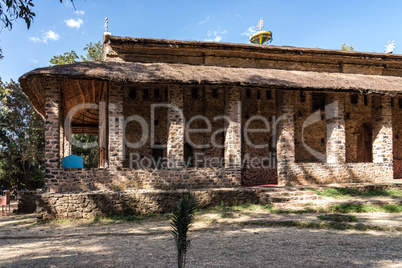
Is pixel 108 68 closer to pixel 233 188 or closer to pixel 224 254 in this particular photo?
pixel 233 188

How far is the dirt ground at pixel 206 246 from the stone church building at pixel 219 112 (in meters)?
2.64

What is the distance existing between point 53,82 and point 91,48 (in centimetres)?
1722

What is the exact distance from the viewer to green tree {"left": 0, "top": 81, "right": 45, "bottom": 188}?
61.7ft

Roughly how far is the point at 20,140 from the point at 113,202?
14673 millimetres

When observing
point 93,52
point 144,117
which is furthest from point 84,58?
point 144,117

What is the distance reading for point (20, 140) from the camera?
1928cm

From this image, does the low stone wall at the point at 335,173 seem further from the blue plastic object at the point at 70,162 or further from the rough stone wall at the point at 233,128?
the blue plastic object at the point at 70,162

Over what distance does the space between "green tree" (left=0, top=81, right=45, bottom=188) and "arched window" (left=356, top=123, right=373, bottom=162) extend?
2035 centimetres

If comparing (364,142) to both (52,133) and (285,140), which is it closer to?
A: (285,140)

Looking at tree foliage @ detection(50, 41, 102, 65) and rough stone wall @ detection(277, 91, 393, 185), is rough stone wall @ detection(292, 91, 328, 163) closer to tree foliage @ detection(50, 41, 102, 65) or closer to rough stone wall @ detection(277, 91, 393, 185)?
rough stone wall @ detection(277, 91, 393, 185)

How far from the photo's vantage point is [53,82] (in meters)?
9.36

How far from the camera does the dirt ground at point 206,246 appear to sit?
460 cm

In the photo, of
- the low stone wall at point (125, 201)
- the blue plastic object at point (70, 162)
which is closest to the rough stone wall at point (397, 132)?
the low stone wall at point (125, 201)

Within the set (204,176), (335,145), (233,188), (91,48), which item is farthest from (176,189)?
(91,48)
